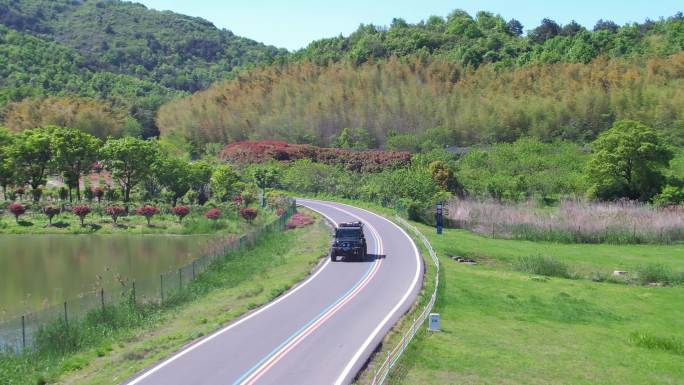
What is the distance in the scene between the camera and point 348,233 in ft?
130

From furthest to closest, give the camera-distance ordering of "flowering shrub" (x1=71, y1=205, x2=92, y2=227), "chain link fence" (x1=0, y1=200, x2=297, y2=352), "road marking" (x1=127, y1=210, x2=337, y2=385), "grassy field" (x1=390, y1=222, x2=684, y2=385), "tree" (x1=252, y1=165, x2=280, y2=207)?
"tree" (x1=252, y1=165, x2=280, y2=207) < "flowering shrub" (x1=71, y1=205, x2=92, y2=227) < "chain link fence" (x1=0, y1=200, x2=297, y2=352) < "grassy field" (x1=390, y1=222, x2=684, y2=385) < "road marking" (x1=127, y1=210, x2=337, y2=385)

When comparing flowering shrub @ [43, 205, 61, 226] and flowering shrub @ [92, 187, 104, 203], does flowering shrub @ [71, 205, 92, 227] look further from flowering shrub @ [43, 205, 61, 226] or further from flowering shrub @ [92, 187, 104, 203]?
flowering shrub @ [92, 187, 104, 203]

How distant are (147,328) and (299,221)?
Result: 1249 inches

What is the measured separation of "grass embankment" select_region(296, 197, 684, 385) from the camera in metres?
20.8

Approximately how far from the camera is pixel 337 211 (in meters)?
65.9

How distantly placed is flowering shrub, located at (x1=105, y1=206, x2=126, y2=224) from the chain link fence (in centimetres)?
2269

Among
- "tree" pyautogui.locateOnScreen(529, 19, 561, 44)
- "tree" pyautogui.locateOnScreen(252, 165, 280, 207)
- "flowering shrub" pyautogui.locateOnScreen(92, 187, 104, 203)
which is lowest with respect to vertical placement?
"flowering shrub" pyautogui.locateOnScreen(92, 187, 104, 203)

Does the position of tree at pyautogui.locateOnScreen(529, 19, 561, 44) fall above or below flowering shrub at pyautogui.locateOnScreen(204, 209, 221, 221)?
above

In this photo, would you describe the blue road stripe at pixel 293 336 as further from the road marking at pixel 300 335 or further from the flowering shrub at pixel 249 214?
the flowering shrub at pixel 249 214

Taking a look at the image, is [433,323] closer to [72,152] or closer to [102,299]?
[102,299]

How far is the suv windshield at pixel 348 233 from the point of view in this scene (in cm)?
3941

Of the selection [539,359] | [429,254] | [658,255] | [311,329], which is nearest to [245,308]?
[311,329]

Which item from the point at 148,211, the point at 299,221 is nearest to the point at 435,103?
the point at 299,221

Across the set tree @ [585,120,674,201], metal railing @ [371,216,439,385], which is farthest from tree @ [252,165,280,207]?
metal railing @ [371,216,439,385]
